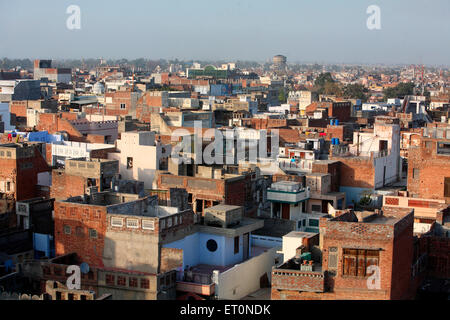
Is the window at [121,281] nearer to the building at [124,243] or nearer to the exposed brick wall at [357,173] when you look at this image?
the building at [124,243]

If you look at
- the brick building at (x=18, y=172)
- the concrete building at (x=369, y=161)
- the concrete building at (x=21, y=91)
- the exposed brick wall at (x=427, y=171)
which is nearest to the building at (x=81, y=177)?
the brick building at (x=18, y=172)

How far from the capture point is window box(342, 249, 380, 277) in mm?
15070

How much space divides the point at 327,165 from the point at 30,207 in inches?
467

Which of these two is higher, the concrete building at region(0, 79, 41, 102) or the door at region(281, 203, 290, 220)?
the concrete building at region(0, 79, 41, 102)

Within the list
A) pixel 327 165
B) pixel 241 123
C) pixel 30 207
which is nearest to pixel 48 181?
pixel 30 207

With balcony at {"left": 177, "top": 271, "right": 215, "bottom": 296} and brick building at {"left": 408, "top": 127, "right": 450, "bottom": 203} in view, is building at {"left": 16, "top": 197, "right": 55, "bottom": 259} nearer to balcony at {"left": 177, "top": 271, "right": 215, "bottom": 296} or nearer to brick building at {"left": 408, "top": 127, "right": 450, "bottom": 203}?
balcony at {"left": 177, "top": 271, "right": 215, "bottom": 296}

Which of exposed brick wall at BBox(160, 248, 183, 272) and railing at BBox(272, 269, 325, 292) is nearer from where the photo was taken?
railing at BBox(272, 269, 325, 292)

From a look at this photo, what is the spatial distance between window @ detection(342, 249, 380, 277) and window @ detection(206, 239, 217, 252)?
16.2ft

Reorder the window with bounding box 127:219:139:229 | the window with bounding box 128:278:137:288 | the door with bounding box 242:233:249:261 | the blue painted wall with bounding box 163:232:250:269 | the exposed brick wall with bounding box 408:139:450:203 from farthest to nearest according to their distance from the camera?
the exposed brick wall with bounding box 408:139:450:203, the door with bounding box 242:233:249:261, the blue painted wall with bounding box 163:232:250:269, the window with bounding box 127:219:139:229, the window with bounding box 128:278:137:288

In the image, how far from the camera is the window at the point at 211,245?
19.2 m

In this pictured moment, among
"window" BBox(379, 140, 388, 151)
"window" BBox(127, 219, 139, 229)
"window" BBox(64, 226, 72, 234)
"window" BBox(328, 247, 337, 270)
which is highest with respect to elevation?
"window" BBox(379, 140, 388, 151)

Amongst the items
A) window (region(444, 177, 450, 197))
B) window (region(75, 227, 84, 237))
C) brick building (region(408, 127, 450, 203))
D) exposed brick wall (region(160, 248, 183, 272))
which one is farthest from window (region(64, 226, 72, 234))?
window (region(444, 177, 450, 197))

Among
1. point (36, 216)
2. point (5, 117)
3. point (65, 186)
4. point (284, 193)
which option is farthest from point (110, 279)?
point (5, 117)

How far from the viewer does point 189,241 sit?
18938 mm
